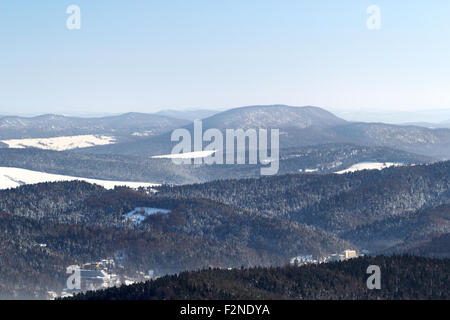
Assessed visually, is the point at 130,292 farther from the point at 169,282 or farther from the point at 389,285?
the point at 389,285
